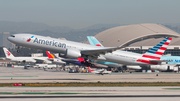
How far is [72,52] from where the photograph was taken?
46469 millimetres

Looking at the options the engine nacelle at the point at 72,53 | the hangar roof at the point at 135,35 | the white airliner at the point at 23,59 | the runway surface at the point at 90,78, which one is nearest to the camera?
the engine nacelle at the point at 72,53

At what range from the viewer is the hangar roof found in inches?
6344

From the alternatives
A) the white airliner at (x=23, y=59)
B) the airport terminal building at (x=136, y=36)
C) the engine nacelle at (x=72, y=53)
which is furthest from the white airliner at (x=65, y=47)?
the airport terminal building at (x=136, y=36)

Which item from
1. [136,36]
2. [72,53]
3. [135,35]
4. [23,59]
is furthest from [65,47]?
[135,35]

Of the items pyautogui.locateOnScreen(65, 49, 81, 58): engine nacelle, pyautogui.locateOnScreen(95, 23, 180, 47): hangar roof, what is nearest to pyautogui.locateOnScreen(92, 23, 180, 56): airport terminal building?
pyautogui.locateOnScreen(95, 23, 180, 47): hangar roof

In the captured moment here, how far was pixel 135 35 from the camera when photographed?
6521 inches

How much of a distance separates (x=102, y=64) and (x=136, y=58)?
92.5 feet

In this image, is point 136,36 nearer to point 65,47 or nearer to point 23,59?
point 23,59

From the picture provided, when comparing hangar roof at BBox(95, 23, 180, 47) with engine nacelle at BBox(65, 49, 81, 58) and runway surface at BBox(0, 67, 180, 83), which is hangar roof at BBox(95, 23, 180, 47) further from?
engine nacelle at BBox(65, 49, 81, 58)

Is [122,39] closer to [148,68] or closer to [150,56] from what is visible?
[148,68]

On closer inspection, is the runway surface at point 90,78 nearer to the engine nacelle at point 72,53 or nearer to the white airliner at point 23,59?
the engine nacelle at point 72,53

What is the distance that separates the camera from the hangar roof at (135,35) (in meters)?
161

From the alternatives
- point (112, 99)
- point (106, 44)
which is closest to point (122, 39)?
point (106, 44)

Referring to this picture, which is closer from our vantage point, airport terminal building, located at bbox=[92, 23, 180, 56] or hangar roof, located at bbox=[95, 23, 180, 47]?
airport terminal building, located at bbox=[92, 23, 180, 56]
